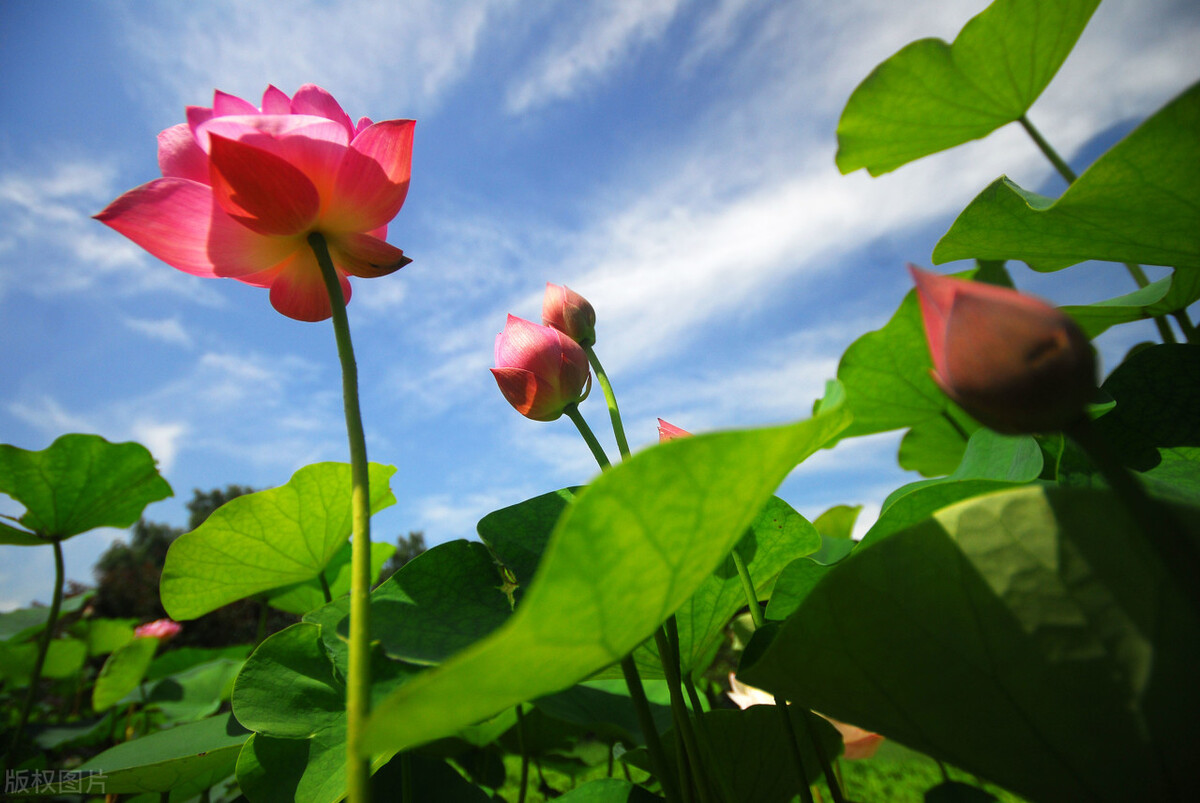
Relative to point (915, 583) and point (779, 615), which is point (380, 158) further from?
point (779, 615)

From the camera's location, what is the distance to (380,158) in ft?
1.45

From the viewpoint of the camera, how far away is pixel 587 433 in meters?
0.54

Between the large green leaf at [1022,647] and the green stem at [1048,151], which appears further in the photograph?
the green stem at [1048,151]

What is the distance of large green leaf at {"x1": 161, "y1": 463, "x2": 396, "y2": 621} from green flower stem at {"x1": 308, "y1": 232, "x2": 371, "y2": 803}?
16.5 inches

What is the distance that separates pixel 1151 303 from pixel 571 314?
71cm

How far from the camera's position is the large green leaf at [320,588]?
119 cm

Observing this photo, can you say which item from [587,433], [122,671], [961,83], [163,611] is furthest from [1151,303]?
[163,611]

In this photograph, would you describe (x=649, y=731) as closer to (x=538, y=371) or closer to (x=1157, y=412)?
(x=538, y=371)

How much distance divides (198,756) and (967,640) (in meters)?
0.81

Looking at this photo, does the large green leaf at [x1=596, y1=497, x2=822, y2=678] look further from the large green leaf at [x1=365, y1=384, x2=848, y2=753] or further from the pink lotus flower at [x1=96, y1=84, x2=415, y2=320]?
the pink lotus flower at [x1=96, y1=84, x2=415, y2=320]

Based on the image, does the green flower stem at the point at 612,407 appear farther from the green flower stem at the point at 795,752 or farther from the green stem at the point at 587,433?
the green flower stem at the point at 795,752

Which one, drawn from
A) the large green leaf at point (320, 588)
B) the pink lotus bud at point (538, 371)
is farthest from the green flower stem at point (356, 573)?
the large green leaf at point (320, 588)

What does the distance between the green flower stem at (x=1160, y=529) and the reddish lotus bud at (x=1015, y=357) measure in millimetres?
26

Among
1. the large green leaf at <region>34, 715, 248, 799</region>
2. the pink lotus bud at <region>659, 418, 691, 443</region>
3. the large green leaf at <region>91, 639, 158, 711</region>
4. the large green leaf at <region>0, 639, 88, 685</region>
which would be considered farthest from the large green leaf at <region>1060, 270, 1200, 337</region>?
the large green leaf at <region>0, 639, 88, 685</region>
